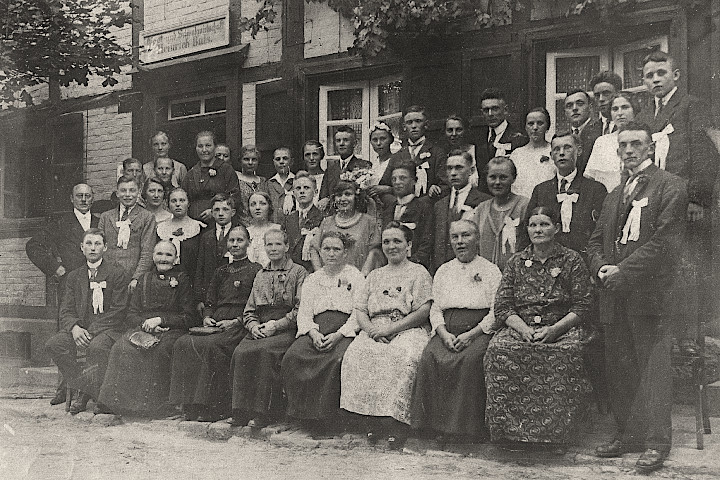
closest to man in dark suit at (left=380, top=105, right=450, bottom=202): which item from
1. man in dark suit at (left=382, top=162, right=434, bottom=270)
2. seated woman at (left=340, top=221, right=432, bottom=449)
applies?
man in dark suit at (left=382, top=162, right=434, bottom=270)

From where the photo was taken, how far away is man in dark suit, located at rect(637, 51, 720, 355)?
418cm

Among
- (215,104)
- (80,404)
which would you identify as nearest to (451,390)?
(80,404)

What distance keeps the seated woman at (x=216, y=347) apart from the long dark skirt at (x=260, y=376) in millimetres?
202

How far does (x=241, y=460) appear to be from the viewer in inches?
182

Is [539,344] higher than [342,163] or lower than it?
lower

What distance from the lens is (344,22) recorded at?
6.77m

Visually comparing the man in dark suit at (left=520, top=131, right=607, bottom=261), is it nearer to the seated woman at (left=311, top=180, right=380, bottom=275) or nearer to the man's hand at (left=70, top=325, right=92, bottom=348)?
the seated woman at (left=311, top=180, right=380, bottom=275)

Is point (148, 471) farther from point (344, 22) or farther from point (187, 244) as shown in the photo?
point (344, 22)

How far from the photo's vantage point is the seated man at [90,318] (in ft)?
19.1

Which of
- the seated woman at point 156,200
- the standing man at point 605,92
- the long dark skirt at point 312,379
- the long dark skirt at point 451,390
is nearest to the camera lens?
the long dark skirt at point 451,390

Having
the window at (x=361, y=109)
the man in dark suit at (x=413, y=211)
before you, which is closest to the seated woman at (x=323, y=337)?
→ the man in dark suit at (x=413, y=211)

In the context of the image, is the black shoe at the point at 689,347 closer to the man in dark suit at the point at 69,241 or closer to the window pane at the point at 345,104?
the window pane at the point at 345,104

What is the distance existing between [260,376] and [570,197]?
2.28 metres

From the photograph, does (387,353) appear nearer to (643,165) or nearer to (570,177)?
(570,177)
